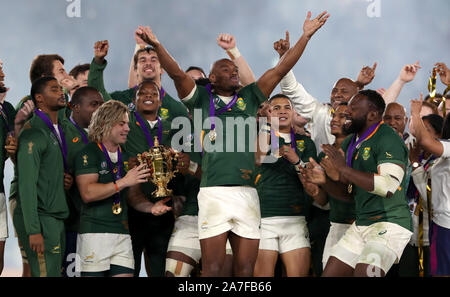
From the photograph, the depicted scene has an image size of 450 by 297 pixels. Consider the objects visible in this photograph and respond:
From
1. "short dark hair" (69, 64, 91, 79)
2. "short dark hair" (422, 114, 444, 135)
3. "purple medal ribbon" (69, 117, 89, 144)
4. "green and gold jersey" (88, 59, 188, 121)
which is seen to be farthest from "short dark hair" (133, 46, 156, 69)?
"short dark hair" (422, 114, 444, 135)

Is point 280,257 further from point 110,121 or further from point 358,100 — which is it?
point 110,121

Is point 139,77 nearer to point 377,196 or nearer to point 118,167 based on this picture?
point 118,167

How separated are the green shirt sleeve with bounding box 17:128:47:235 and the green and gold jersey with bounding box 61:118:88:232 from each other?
427 mm

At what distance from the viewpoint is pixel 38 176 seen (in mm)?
5410

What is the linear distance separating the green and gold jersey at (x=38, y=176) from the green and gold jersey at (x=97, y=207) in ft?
0.55

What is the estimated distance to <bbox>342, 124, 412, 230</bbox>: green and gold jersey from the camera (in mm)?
5211

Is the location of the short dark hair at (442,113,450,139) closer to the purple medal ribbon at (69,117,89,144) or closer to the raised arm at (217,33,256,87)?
the raised arm at (217,33,256,87)

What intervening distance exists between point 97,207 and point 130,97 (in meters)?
1.70

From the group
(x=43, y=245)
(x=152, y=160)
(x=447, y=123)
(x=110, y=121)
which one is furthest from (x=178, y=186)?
(x=447, y=123)

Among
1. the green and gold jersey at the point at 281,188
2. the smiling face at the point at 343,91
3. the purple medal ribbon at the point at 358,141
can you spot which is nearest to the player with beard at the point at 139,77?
the green and gold jersey at the point at 281,188

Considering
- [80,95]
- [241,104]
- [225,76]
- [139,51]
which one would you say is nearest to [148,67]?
[139,51]

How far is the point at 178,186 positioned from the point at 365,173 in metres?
1.97

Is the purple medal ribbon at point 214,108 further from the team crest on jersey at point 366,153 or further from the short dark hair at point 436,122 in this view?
the short dark hair at point 436,122
